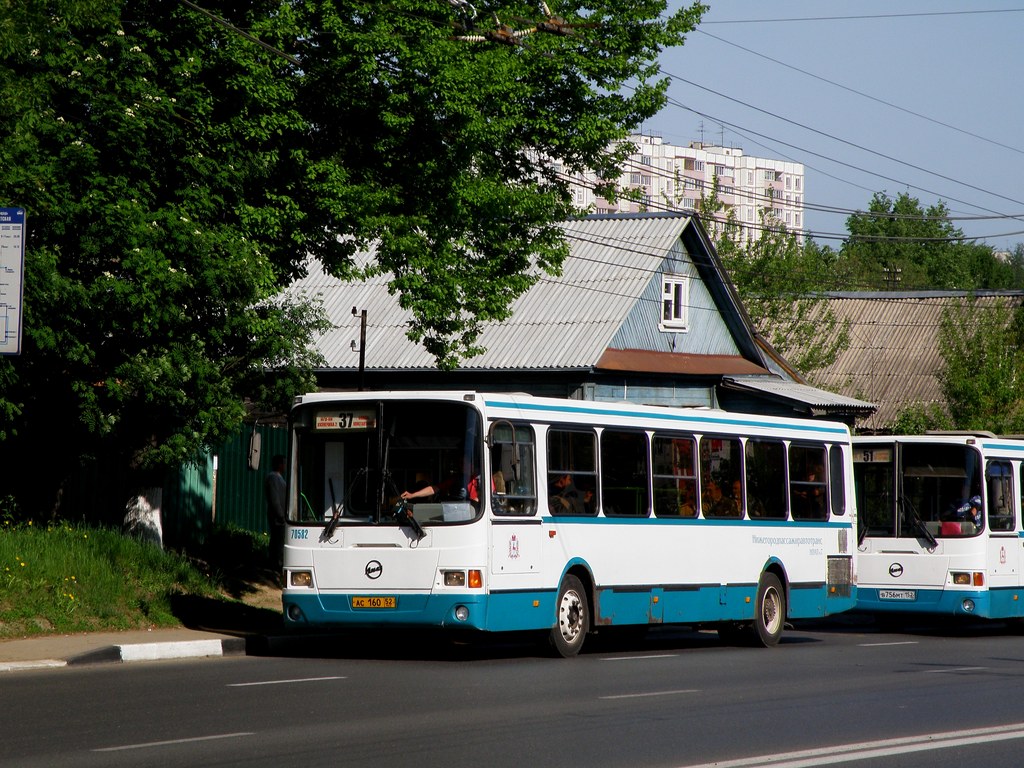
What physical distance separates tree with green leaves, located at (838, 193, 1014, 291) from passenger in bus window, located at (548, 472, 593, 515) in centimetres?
8922

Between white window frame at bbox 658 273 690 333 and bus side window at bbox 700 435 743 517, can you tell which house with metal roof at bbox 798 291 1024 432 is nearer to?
white window frame at bbox 658 273 690 333

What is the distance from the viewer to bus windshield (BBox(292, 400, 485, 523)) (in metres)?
15.5

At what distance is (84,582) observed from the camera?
1791 centimetres

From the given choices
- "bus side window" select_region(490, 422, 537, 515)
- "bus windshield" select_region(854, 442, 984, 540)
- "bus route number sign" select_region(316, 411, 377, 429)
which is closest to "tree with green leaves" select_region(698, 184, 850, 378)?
"bus windshield" select_region(854, 442, 984, 540)

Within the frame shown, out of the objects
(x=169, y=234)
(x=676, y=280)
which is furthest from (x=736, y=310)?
(x=169, y=234)

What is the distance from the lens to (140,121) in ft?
60.4

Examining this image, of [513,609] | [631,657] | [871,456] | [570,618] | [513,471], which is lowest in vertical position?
[631,657]

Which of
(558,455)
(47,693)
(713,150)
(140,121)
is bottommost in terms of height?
(47,693)

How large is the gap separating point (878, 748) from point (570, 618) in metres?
7.07

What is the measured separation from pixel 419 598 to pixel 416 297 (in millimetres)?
6916

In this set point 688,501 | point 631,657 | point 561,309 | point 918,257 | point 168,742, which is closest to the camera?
point 168,742

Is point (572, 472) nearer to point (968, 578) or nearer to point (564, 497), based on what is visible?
point (564, 497)

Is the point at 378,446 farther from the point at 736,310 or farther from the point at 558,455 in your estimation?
the point at 736,310

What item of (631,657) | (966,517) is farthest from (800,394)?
(631,657)
